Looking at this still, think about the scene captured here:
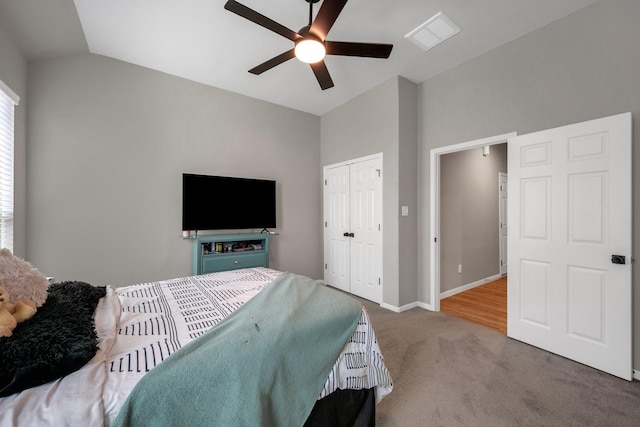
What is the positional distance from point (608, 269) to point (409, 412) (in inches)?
72.7

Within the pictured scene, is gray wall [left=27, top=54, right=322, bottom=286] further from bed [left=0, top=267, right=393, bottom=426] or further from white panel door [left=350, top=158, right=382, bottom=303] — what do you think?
bed [left=0, top=267, right=393, bottom=426]

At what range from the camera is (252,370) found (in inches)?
40.5

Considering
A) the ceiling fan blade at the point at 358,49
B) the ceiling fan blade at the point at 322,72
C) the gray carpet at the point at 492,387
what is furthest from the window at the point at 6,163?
the gray carpet at the point at 492,387

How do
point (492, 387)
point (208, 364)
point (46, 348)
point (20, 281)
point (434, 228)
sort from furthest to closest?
point (434, 228), point (492, 387), point (20, 281), point (208, 364), point (46, 348)

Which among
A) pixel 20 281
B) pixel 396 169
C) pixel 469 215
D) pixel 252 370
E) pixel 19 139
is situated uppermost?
pixel 19 139

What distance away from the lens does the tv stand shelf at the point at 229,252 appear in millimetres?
3311

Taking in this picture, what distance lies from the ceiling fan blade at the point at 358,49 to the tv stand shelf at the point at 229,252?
2.45 metres

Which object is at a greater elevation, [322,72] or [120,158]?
[322,72]

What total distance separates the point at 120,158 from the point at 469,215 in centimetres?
474

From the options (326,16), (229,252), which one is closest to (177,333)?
(326,16)

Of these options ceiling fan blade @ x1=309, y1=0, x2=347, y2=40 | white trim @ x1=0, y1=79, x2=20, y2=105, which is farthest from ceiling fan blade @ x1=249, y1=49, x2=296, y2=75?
white trim @ x1=0, y1=79, x2=20, y2=105

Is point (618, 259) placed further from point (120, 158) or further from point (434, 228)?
point (120, 158)

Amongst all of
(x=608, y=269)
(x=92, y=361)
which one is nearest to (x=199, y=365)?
(x=92, y=361)

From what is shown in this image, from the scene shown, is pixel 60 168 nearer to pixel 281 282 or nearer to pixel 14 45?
pixel 14 45
